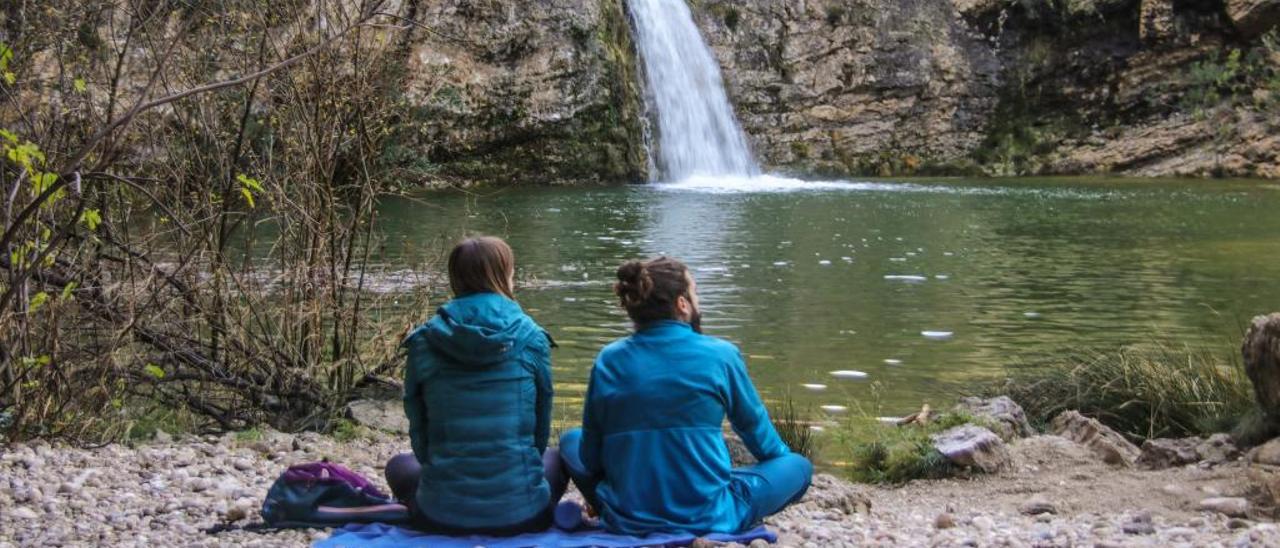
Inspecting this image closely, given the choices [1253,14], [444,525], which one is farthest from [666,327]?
[1253,14]

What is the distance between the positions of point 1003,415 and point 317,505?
13.1 ft

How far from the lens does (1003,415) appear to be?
703cm

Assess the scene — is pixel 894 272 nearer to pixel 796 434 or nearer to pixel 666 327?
pixel 796 434

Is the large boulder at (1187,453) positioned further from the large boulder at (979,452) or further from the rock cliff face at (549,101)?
the rock cliff face at (549,101)

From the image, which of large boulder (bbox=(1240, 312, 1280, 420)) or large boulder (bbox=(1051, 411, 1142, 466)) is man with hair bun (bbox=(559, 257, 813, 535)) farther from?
large boulder (bbox=(1240, 312, 1280, 420))

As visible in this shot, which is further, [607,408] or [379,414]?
[379,414]

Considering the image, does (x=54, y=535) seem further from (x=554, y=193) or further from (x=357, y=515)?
(x=554, y=193)

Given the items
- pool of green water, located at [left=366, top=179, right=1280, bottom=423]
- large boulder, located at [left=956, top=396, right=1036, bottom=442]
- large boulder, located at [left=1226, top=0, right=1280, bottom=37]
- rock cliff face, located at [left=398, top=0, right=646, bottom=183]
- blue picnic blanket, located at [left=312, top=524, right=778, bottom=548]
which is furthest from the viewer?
large boulder, located at [left=1226, top=0, right=1280, bottom=37]

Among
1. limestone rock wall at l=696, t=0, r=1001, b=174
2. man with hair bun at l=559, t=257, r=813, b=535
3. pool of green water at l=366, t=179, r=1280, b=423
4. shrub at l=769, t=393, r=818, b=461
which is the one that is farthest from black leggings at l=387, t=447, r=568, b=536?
limestone rock wall at l=696, t=0, r=1001, b=174

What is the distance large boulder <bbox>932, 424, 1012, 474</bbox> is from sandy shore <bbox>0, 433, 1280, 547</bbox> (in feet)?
0.26

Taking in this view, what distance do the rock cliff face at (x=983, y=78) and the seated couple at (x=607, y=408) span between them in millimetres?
30287

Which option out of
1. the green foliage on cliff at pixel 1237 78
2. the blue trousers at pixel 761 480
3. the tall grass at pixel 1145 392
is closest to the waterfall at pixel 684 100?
the green foliage on cliff at pixel 1237 78

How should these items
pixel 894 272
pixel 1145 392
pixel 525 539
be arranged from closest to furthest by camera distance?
1. pixel 525 539
2. pixel 1145 392
3. pixel 894 272

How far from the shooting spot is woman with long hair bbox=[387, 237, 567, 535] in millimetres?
4234
